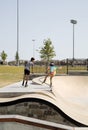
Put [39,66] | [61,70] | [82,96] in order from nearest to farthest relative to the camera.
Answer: [82,96] < [61,70] < [39,66]

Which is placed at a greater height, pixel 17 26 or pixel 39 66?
pixel 17 26

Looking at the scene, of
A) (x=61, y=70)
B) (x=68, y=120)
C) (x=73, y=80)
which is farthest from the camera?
(x=61, y=70)

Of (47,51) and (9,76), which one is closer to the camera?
(9,76)

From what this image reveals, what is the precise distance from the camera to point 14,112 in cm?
973

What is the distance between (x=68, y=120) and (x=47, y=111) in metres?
0.80

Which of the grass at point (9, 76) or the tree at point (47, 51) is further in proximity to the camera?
the tree at point (47, 51)

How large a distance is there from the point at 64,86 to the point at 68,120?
11629 millimetres

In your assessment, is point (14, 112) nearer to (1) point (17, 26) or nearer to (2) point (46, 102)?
(2) point (46, 102)

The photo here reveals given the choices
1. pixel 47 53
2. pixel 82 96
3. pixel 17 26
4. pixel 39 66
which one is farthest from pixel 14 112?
pixel 47 53

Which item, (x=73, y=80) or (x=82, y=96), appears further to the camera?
(x=73, y=80)

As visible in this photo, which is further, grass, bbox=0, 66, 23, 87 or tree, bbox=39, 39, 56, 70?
tree, bbox=39, 39, 56, 70

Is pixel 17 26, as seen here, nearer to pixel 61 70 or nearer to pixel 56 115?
pixel 61 70

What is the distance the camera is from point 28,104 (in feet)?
32.1

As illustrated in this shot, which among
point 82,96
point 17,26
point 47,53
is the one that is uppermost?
point 17,26
